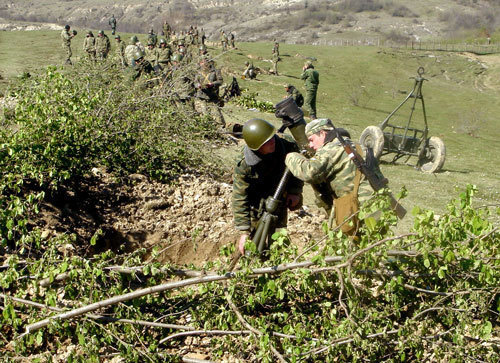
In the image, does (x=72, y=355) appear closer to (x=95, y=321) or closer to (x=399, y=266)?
(x=95, y=321)

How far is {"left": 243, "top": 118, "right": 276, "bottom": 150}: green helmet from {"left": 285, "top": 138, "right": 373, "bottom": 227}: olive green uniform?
0.22m

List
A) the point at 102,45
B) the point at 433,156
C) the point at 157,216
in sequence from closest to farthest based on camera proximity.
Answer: the point at 157,216 → the point at 433,156 → the point at 102,45

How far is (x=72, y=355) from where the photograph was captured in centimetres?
264

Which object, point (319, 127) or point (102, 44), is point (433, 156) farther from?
point (102, 44)

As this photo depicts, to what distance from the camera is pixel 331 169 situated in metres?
3.55

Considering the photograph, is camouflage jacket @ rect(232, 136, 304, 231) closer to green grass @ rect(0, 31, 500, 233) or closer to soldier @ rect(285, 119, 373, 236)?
soldier @ rect(285, 119, 373, 236)

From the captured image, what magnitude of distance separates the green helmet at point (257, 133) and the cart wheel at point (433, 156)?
7.06 meters

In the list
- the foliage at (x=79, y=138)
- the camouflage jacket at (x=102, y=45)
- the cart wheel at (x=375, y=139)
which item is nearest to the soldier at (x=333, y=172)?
the foliage at (x=79, y=138)

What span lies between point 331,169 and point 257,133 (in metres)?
0.64

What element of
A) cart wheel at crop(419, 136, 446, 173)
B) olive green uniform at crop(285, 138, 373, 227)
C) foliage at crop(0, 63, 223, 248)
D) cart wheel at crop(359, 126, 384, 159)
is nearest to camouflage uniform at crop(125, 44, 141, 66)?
foliage at crop(0, 63, 223, 248)

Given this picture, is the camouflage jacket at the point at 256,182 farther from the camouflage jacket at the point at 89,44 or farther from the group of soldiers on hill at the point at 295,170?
the camouflage jacket at the point at 89,44

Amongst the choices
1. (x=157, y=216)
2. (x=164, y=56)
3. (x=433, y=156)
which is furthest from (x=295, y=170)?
(x=164, y=56)

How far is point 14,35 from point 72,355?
104 ft

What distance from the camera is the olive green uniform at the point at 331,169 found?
10.8ft
